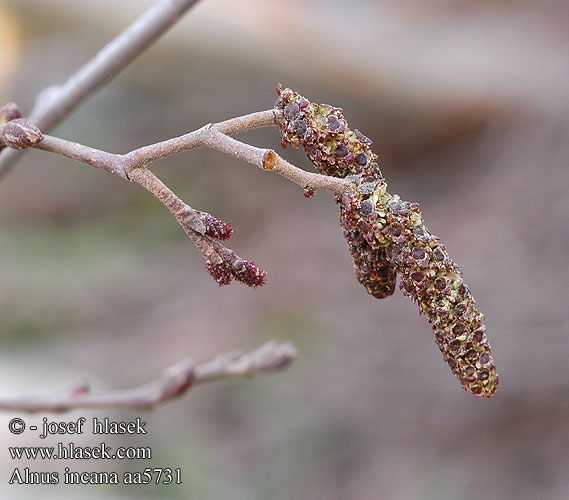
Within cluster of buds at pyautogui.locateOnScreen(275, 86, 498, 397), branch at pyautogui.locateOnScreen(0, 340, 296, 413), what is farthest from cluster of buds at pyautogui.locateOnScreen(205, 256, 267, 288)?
branch at pyautogui.locateOnScreen(0, 340, 296, 413)

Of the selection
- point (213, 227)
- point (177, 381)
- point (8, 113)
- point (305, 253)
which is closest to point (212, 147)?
point (213, 227)

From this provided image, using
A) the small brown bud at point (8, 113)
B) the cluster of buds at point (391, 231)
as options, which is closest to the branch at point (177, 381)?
the cluster of buds at point (391, 231)

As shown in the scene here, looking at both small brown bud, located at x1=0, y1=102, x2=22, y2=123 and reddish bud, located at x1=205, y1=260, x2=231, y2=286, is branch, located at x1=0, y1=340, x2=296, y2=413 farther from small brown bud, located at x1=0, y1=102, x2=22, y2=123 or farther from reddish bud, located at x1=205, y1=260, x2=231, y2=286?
small brown bud, located at x1=0, y1=102, x2=22, y2=123

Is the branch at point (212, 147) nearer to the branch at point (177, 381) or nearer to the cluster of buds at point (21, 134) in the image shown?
the cluster of buds at point (21, 134)

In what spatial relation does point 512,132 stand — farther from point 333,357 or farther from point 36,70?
point 36,70

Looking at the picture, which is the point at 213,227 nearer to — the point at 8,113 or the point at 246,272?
the point at 246,272

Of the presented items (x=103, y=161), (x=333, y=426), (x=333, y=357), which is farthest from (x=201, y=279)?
(x=103, y=161)
